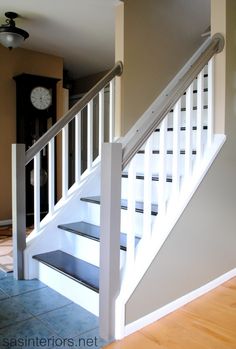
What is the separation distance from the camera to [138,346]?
1.74 meters

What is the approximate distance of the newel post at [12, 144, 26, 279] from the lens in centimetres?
246

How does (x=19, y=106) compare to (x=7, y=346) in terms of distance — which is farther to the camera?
(x=19, y=106)

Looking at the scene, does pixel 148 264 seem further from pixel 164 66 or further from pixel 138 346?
pixel 164 66

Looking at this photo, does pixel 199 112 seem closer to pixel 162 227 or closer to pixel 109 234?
pixel 162 227

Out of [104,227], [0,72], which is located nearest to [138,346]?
[104,227]

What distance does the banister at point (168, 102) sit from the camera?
1.82 metres

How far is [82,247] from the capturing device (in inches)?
98.3

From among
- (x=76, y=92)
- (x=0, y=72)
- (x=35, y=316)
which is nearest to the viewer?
(x=35, y=316)

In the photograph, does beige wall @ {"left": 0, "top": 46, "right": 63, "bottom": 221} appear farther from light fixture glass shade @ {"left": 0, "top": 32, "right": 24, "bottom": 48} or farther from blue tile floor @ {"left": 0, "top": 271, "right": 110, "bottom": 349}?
blue tile floor @ {"left": 0, "top": 271, "right": 110, "bottom": 349}

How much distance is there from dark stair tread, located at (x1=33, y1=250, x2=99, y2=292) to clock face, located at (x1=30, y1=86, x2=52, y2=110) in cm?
245

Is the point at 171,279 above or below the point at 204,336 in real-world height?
above

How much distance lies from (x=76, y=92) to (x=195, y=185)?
4.60 metres

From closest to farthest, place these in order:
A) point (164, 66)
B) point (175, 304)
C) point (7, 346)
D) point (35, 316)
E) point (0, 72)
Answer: point (7, 346) → point (35, 316) → point (175, 304) → point (164, 66) → point (0, 72)

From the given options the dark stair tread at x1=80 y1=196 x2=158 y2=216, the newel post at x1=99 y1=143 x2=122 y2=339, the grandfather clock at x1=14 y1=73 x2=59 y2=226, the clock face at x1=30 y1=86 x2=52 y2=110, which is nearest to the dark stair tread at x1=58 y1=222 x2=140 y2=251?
the dark stair tread at x1=80 y1=196 x2=158 y2=216
